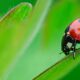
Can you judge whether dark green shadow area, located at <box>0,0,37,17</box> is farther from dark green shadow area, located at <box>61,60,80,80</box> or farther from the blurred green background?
dark green shadow area, located at <box>61,60,80,80</box>

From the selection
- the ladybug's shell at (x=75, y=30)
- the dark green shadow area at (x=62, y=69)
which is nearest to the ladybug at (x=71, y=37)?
the ladybug's shell at (x=75, y=30)

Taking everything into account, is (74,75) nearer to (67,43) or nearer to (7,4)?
(67,43)

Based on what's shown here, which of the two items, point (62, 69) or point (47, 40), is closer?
point (62, 69)

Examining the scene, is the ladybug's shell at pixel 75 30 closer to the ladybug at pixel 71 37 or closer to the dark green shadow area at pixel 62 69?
the ladybug at pixel 71 37

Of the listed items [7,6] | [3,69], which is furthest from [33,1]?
[3,69]

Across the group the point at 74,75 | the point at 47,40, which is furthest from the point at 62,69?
the point at 47,40

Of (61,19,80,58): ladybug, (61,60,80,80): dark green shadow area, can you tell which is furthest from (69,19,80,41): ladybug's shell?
(61,60,80,80): dark green shadow area
